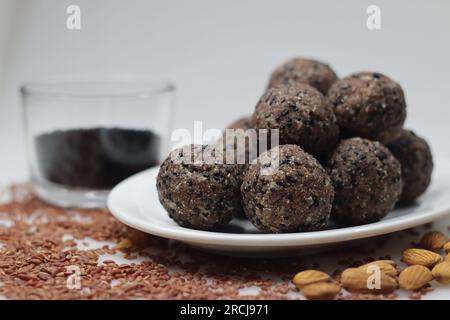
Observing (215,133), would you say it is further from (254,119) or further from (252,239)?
(252,239)

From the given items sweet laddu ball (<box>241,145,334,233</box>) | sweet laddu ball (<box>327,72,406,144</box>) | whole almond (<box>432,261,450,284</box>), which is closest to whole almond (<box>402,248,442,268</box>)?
whole almond (<box>432,261,450,284</box>)

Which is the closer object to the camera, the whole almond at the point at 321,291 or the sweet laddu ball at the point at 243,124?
the whole almond at the point at 321,291

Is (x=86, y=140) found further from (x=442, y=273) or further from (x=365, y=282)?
(x=442, y=273)

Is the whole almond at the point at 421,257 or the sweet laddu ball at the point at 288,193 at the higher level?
the sweet laddu ball at the point at 288,193

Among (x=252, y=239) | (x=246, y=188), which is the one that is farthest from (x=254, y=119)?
(x=252, y=239)

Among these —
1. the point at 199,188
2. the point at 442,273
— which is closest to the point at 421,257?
the point at 442,273

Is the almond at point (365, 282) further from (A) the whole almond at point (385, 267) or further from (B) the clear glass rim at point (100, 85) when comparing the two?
(B) the clear glass rim at point (100, 85)

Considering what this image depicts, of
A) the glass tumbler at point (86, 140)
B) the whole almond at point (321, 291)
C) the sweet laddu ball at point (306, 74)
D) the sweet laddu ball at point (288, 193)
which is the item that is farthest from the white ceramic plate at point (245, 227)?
the sweet laddu ball at point (306, 74)
